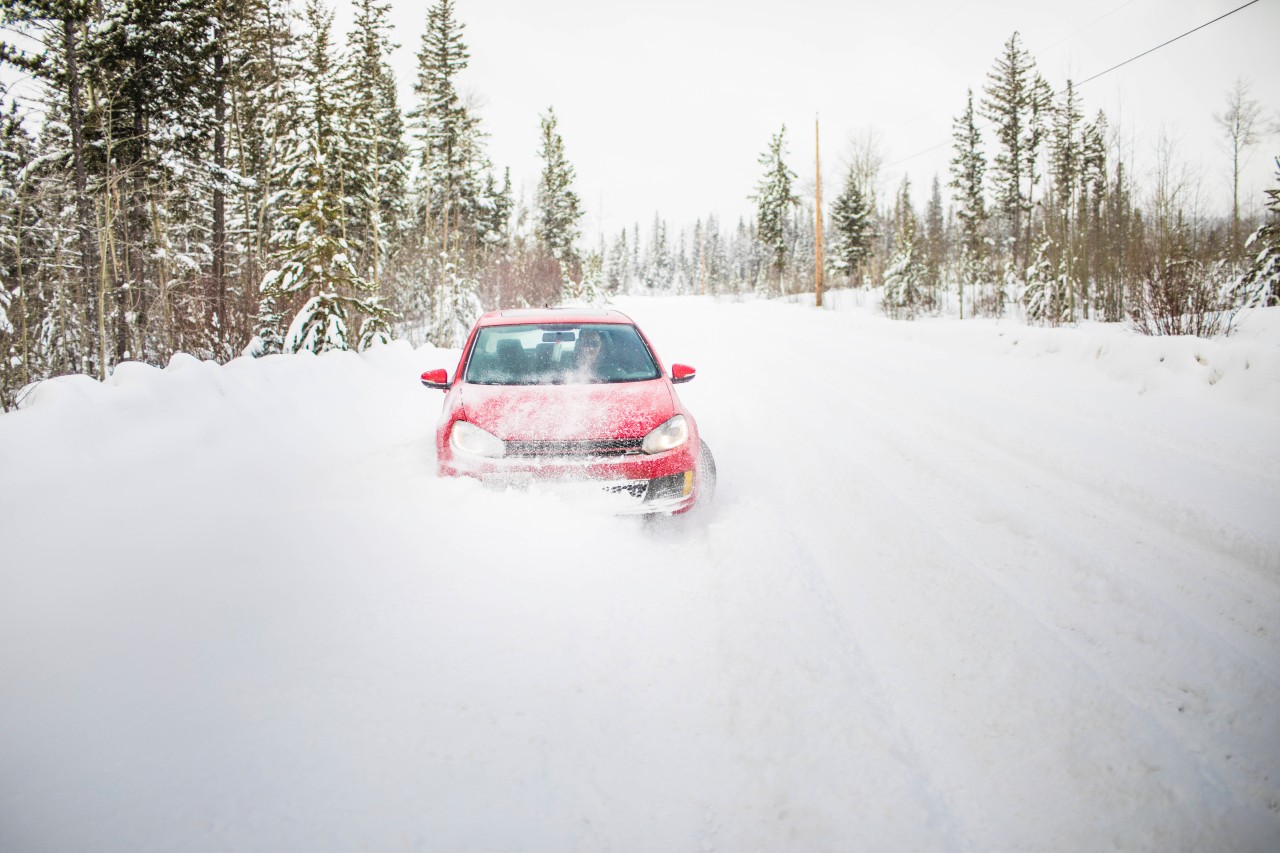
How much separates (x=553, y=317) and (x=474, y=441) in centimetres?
187

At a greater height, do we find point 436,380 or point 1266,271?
point 1266,271

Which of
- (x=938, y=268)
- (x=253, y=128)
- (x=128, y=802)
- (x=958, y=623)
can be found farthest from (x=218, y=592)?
(x=938, y=268)

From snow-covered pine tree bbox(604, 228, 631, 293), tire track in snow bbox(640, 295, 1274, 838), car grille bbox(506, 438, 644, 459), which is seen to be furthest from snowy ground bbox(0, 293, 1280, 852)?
snow-covered pine tree bbox(604, 228, 631, 293)

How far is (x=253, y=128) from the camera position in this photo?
2314 cm

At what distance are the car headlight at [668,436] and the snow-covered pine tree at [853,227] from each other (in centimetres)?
4496

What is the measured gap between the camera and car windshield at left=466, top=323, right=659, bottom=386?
4590 millimetres

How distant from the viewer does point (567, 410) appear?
391 centimetres

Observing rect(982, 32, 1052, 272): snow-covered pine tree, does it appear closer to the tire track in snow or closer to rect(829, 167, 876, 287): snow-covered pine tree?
rect(829, 167, 876, 287): snow-covered pine tree

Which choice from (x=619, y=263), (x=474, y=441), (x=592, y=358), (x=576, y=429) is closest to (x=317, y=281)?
(x=592, y=358)

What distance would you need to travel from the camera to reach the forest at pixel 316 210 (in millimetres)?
10086

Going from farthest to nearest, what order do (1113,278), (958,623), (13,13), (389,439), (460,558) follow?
(1113,278) < (13,13) < (389,439) < (460,558) < (958,623)

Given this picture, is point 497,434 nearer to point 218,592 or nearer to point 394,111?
point 218,592

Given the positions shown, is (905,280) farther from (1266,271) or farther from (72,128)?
(72,128)

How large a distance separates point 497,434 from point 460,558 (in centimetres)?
83
